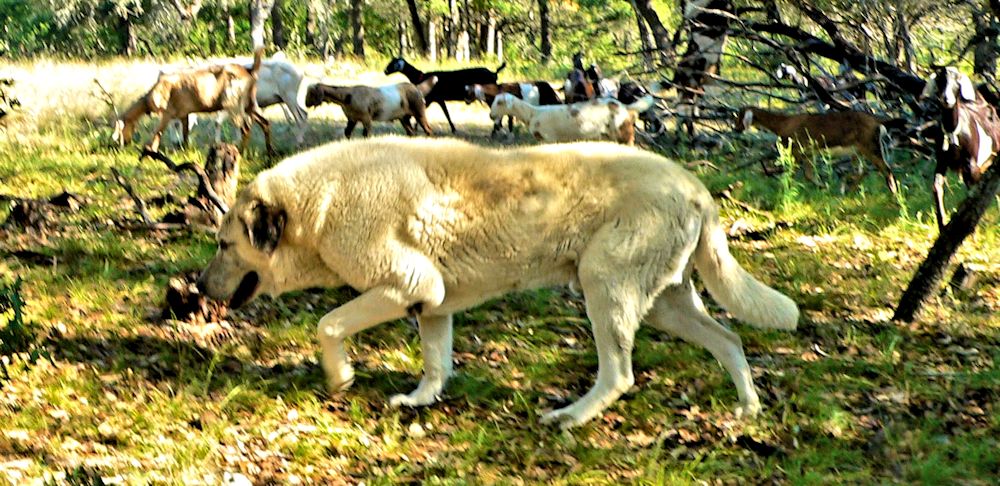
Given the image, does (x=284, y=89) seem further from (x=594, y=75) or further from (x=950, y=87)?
(x=950, y=87)

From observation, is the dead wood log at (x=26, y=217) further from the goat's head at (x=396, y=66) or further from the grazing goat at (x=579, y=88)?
the goat's head at (x=396, y=66)

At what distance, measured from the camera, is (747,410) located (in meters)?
5.77

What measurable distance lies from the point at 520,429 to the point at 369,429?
2.56ft

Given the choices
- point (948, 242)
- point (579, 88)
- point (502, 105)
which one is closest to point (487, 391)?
point (948, 242)

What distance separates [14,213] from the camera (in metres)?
8.46

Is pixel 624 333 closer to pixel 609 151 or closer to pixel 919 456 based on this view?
pixel 609 151

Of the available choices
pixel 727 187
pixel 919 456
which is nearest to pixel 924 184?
pixel 727 187

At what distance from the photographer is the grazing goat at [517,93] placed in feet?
55.8

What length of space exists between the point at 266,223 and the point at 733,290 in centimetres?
246

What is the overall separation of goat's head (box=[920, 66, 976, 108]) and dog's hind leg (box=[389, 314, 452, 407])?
5.61m

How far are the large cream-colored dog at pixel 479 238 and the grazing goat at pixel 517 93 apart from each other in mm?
10605

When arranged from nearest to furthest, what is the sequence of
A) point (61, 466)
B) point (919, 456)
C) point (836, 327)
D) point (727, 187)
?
point (61, 466) < point (919, 456) < point (836, 327) < point (727, 187)

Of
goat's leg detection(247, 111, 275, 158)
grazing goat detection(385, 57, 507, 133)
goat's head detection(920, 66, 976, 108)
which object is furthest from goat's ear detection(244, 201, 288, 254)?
grazing goat detection(385, 57, 507, 133)

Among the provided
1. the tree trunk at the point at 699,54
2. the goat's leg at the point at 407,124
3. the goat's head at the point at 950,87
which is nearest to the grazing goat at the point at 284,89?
the goat's leg at the point at 407,124
